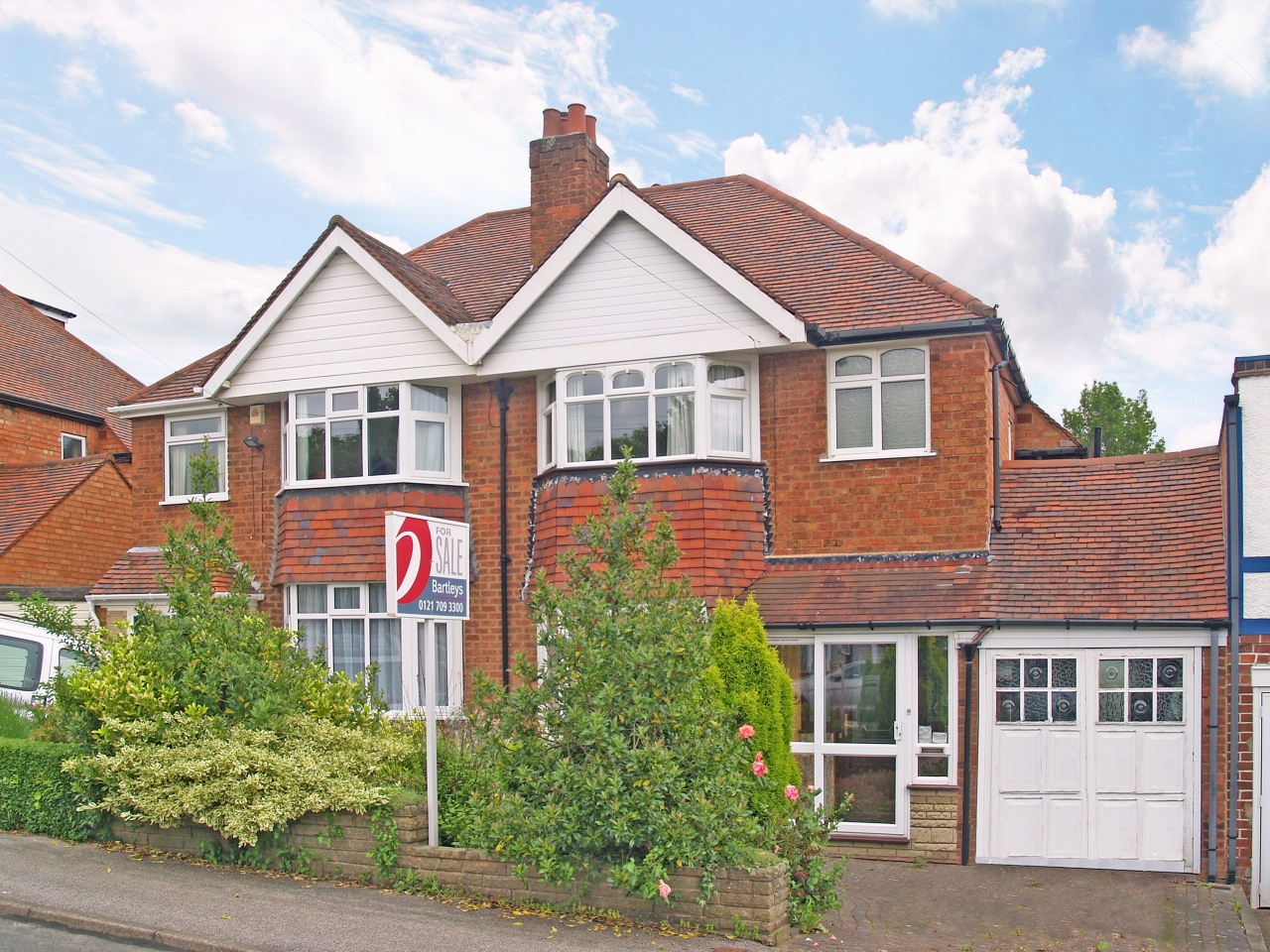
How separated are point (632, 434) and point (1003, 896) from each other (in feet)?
22.5

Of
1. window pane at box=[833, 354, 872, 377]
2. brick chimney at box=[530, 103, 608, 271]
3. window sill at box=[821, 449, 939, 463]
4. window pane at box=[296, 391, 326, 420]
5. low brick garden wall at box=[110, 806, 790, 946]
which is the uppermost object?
brick chimney at box=[530, 103, 608, 271]

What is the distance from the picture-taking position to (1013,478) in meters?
15.3

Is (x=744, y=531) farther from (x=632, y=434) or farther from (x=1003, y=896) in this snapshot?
(x=1003, y=896)

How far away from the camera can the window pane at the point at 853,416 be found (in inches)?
582

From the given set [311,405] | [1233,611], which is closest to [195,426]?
[311,405]

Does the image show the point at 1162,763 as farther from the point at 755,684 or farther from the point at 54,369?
the point at 54,369

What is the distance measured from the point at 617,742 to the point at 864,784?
5626 millimetres

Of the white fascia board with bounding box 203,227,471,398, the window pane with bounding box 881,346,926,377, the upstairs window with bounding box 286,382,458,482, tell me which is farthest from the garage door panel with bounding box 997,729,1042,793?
the white fascia board with bounding box 203,227,471,398

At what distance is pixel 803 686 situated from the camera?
550 inches

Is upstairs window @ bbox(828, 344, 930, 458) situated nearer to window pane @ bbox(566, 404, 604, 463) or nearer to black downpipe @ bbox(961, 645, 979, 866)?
black downpipe @ bbox(961, 645, 979, 866)

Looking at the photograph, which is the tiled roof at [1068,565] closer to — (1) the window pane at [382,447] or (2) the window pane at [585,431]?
(2) the window pane at [585,431]

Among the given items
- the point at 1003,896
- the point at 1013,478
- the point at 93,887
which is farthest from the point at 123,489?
the point at 1003,896

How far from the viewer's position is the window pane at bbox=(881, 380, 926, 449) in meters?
14.5

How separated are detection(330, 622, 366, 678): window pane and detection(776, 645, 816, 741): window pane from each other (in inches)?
237
